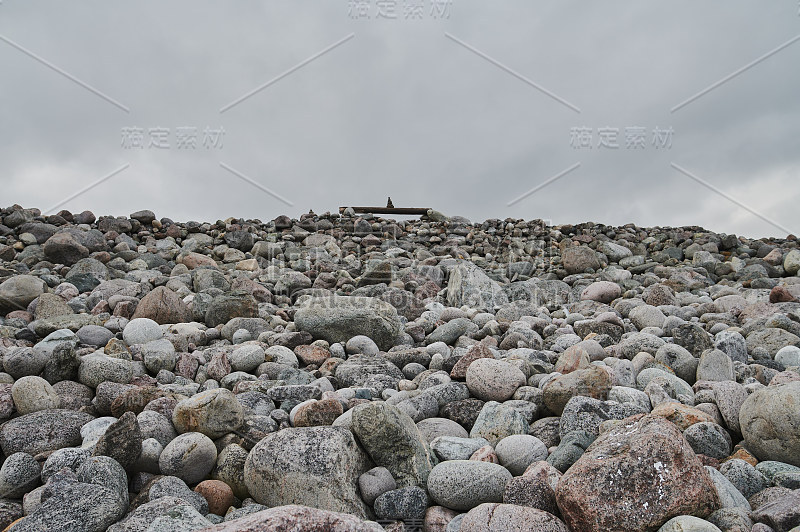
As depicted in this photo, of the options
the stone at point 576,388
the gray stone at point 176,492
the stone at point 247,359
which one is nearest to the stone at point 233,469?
the gray stone at point 176,492

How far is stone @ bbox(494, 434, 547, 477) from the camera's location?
3.30 metres

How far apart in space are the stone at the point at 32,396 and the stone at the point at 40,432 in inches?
6.1

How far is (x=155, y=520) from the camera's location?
2.52 metres

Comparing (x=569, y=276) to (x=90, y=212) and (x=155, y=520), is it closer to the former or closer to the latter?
(x=155, y=520)

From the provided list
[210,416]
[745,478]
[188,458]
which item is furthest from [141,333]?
[745,478]

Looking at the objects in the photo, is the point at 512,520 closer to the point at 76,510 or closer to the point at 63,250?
the point at 76,510

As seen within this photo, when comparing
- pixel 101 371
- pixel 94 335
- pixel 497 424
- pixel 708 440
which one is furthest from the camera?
pixel 94 335

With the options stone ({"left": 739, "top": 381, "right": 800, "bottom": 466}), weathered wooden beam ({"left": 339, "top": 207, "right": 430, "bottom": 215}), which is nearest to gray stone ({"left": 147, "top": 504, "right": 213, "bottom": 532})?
stone ({"left": 739, "top": 381, "right": 800, "bottom": 466})

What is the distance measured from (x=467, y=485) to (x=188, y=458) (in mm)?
1627

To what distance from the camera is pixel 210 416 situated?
3.57 meters

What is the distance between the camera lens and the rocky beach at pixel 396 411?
2639 mm

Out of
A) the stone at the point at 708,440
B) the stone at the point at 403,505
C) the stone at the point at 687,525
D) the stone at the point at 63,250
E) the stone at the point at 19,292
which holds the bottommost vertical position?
the stone at the point at 687,525

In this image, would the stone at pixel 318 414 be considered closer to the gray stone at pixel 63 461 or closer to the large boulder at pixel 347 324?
the gray stone at pixel 63 461

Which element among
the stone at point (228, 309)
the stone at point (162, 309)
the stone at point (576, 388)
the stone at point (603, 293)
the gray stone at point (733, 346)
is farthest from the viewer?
the stone at point (603, 293)
